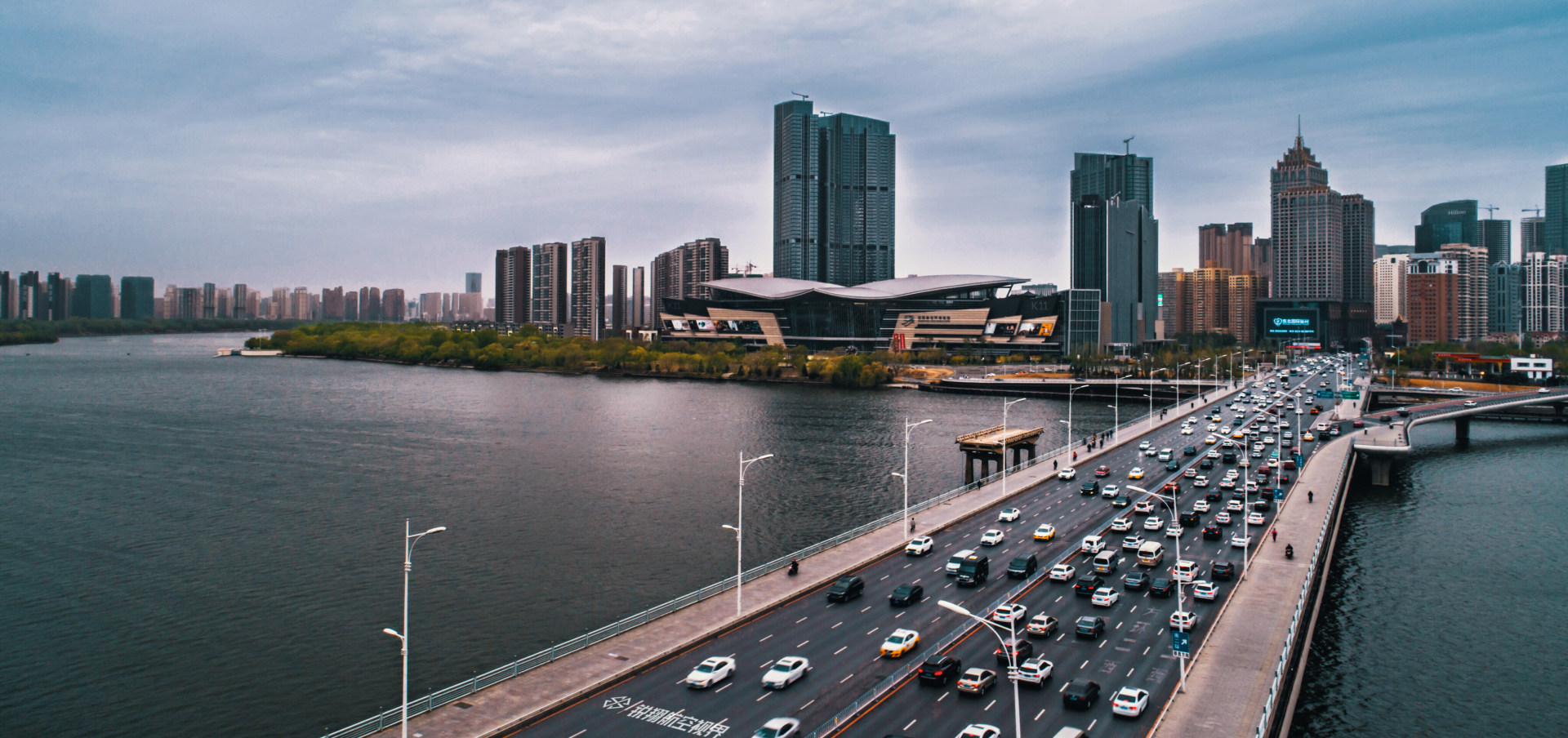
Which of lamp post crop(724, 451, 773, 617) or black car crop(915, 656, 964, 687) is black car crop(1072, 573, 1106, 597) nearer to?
black car crop(915, 656, 964, 687)

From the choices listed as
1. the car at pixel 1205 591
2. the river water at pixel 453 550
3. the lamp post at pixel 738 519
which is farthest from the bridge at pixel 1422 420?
the lamp post at pixel 738 519

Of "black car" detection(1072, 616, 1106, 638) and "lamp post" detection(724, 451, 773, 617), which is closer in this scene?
"black car" detection(1072, 616, 1106, 638)

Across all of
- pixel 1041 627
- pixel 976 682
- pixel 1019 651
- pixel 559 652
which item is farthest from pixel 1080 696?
pixel 559 652

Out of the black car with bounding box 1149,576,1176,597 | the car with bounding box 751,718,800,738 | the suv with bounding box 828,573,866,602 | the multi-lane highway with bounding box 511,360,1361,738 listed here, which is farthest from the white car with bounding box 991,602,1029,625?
the car with bounding box 751,718,800,738

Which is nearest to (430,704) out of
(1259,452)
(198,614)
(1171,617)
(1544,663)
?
(198,614)

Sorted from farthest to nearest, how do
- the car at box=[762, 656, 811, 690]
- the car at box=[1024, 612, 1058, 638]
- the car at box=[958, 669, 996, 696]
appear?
the car at box=[1024, 612, 1058, 638] → the car at box=[762, 656, 811, 690] → the car at box=[958, 669, 996, 696]

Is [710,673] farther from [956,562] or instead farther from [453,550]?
[453,550]

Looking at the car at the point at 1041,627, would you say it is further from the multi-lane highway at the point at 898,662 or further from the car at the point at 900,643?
the car at the point at 900,643
